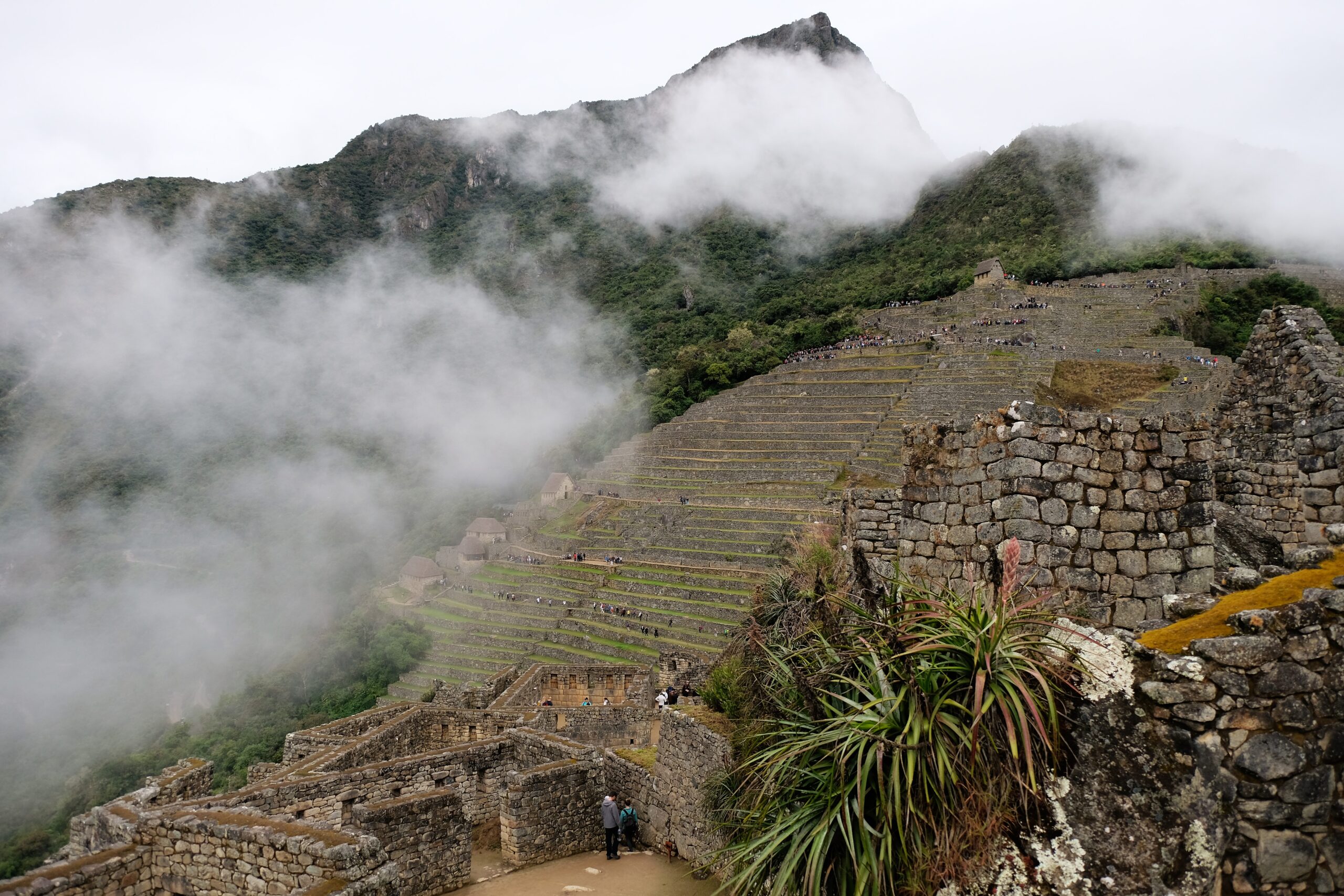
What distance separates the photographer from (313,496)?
86.4 meters

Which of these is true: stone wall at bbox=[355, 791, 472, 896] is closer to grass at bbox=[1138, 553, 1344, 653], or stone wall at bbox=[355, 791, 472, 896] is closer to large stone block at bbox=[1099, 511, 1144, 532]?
large stone block at bbox=[1099, 511, 1144, 532]

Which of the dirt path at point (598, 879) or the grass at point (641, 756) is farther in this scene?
the grass at point (641, 756)

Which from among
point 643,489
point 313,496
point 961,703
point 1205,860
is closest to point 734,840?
point 961,703

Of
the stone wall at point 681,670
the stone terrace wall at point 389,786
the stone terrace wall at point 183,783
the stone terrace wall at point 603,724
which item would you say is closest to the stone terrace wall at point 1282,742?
the stone terrace wall at point 389,786

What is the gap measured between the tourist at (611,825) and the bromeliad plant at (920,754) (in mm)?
5853

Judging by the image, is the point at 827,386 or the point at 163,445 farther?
the point at 163,445

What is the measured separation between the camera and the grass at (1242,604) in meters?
2.66

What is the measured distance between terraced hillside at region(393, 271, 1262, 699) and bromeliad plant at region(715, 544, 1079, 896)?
20191 mm

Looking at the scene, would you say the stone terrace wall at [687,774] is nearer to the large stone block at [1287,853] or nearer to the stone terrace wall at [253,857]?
the stone terrace wall at [253,857]

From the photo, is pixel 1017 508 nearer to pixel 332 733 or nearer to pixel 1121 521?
pixel 1121 521

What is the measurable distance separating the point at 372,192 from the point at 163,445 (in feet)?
347

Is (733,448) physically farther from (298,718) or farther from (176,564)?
(176,564)

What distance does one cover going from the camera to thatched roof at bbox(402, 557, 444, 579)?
51.2 m

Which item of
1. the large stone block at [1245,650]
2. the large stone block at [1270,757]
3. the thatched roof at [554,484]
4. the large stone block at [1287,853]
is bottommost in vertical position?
the thatched roof at [554,484]
